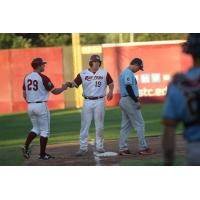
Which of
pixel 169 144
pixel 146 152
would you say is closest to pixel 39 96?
pixel 146 152

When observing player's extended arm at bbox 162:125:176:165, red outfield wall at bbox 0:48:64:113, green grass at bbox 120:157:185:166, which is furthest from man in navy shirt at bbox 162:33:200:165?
red outfield wall at bbox 0:48:64:113

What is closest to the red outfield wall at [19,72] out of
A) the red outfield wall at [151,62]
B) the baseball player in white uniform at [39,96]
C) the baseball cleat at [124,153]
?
the red outfield wall at [151,62]

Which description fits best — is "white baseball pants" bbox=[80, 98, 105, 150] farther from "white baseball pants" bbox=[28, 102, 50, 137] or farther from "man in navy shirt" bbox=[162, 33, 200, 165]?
"man in navy shirt" bbox=[162, 33, 200, 165]

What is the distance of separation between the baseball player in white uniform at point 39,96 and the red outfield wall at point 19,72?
1778 cm

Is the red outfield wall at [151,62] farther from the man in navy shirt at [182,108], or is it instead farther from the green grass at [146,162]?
the man in navy shirt at [182,108]

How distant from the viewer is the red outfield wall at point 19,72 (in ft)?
96.8

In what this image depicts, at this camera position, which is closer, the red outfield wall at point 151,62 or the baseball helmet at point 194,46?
the baseball helmet at point 194,46
